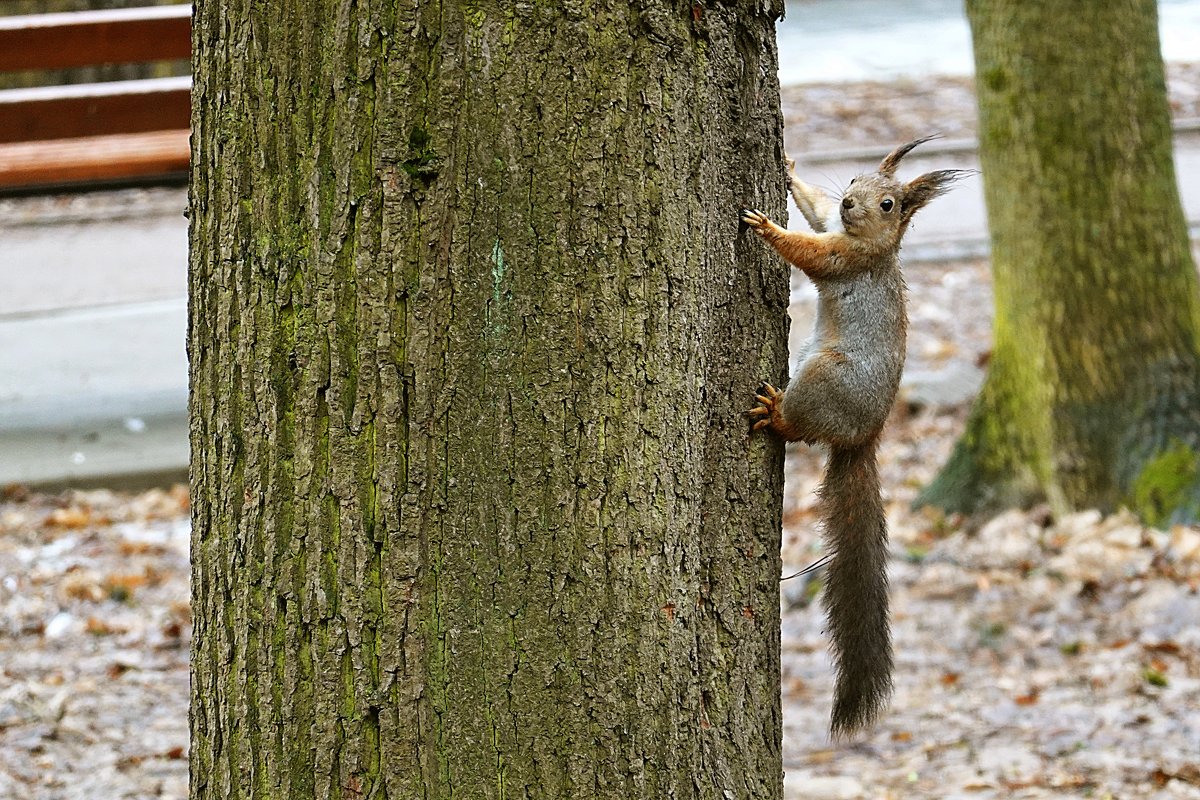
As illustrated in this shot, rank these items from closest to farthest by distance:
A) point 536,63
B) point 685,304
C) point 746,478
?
1. point 536,63
2. point 685,304
3. point 746,478

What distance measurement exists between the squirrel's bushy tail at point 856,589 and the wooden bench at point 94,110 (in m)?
4.15

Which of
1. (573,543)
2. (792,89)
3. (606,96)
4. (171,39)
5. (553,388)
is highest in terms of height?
(792,89)

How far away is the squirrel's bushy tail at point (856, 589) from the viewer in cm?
253

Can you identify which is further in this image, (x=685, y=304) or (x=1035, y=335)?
(x=1035, y=335)

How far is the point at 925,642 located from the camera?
15.5 ft

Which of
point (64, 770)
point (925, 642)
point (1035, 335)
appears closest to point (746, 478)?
point (64, 770)

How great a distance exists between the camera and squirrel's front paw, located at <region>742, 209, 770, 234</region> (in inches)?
84.9

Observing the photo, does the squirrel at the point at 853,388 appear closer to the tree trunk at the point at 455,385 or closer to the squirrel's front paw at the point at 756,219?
the squirrel's front paw at the point at 756,219

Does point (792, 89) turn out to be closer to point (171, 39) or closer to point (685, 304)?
point (171, 39)

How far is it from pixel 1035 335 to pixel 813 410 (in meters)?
3.18

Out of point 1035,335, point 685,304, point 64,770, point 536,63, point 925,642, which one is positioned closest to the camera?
point 536,63

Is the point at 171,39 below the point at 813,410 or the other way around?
the other way around

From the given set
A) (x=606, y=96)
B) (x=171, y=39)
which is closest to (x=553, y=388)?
(x=606, y=96)

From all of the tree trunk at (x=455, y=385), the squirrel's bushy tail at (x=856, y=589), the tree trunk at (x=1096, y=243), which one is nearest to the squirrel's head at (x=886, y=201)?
the squirrel's bushy tail at (x=856, y=589)
